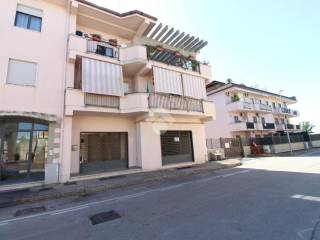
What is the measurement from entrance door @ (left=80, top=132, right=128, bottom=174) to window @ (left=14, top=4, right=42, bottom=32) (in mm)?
7399

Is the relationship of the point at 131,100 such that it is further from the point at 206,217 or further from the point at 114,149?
the point at 206,217

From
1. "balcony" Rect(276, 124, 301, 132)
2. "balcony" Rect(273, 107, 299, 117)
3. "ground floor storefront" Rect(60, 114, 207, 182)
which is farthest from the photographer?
Result: "balcony" Rect(273, 107, 299, 117)

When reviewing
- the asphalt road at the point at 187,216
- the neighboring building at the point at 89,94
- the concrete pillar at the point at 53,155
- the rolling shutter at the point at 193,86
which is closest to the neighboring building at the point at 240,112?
the neighboring building at the point at 89,94

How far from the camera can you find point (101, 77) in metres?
12.1

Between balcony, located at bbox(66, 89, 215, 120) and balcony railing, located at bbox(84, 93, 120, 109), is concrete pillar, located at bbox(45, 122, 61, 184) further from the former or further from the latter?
balcony railing, located at bbox(84, 93, 120, 109)

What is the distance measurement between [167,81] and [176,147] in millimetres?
5602

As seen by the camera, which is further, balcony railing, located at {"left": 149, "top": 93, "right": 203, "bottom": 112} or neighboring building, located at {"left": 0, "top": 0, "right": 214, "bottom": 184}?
balcony railing, located at {"left": 149, "top": 93, "right": 203, "bottom": 112}

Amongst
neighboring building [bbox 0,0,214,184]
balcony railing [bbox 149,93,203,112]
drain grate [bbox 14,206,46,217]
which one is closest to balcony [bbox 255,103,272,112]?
neighboring building [bbox 0,0,214,184]

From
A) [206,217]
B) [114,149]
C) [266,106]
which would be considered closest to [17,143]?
[114,149]

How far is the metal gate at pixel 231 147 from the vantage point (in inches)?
840

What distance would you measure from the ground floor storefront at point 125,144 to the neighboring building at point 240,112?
1453cm

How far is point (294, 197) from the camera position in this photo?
5941 millimetres

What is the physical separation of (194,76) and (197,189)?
1047 centimetres

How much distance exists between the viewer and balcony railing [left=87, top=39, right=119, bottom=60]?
12785 millimetres
